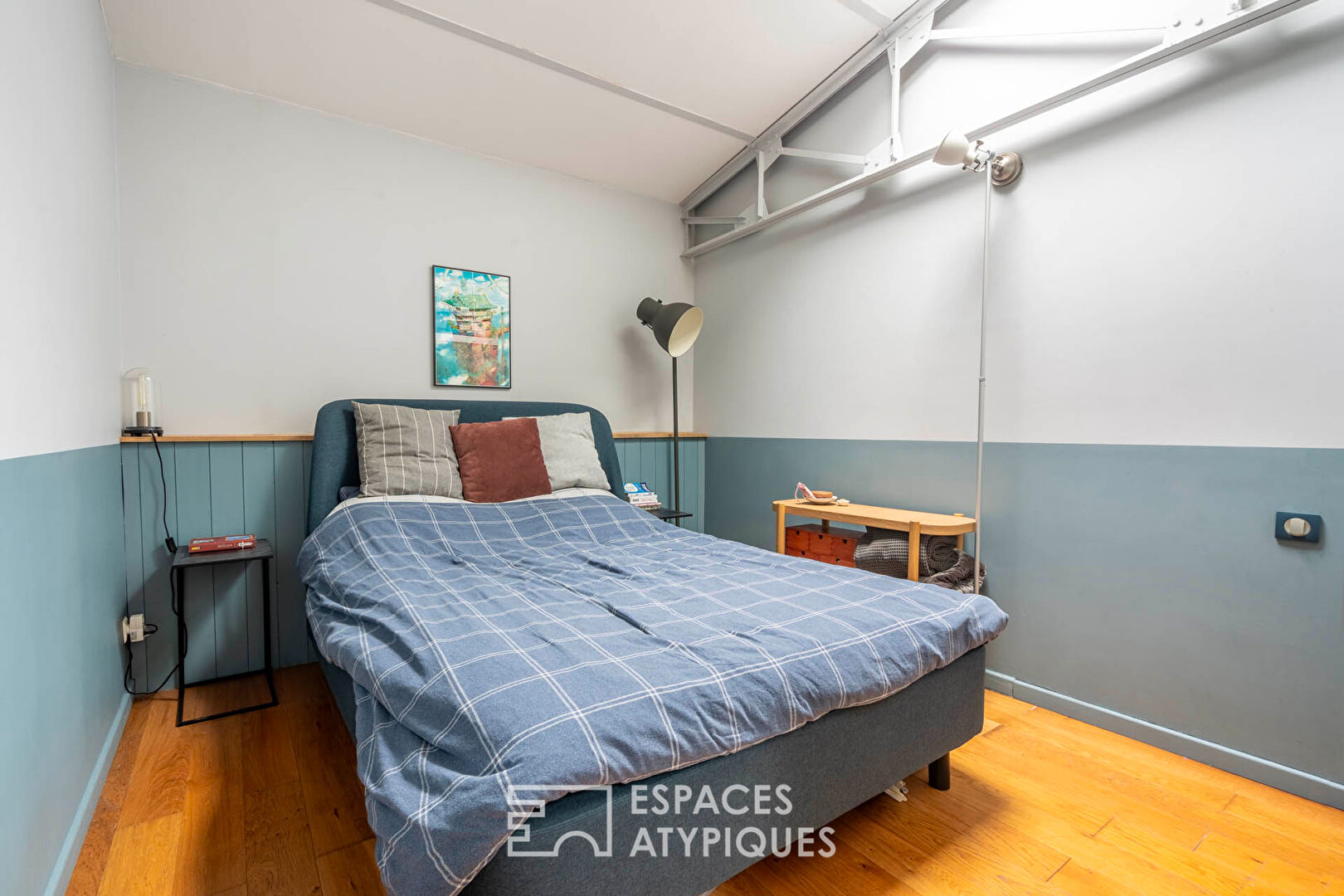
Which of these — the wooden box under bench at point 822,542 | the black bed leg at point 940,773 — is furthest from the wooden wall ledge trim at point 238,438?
the black bed leg at point 940,773

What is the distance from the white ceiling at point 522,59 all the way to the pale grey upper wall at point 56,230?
1.34 ft

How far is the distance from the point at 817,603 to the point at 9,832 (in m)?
1.65

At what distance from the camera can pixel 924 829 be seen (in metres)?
1.56

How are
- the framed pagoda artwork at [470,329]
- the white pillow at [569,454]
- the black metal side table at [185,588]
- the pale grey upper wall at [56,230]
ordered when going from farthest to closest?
the framed pagoda artwork at [470,329] < the white pillow at [569,454] < the black metal side table at [185,588] < the pale grey upper wall at [56,230]

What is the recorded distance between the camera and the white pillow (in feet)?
9.53

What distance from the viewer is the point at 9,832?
1.05m

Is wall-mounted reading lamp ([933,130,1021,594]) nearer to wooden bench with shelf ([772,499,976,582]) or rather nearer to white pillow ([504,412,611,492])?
wooden bench with shelf ([772,499,976,582])

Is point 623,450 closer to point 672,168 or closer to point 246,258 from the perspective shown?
point 672,168

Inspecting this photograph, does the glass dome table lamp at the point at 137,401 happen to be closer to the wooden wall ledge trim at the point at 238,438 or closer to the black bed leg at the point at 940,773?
the wooden wall ledge trim at the point at 238,438

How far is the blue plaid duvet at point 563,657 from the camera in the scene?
3.08 ft

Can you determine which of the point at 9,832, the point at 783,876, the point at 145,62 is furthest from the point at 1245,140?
the point at 145,62

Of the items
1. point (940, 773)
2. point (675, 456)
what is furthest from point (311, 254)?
point (940, 773)

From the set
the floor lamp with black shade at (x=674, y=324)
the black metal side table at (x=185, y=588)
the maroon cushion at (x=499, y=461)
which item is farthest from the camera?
the floor lamp with black shade at (x=674, y=324)

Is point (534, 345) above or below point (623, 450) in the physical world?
above
